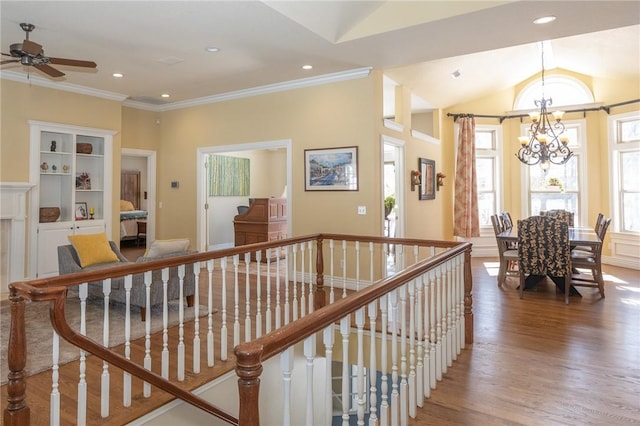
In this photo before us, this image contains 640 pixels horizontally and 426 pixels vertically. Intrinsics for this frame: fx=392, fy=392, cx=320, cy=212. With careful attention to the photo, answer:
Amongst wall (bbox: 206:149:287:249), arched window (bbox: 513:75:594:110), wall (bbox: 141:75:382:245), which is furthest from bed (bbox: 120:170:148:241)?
arched window (bbox: 513:75:594:110)

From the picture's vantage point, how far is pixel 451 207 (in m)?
8.34

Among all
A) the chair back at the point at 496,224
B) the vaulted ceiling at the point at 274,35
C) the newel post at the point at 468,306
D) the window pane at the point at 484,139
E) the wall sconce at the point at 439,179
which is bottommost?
the newel post at the point at 468,306

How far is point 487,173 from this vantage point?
8383mm

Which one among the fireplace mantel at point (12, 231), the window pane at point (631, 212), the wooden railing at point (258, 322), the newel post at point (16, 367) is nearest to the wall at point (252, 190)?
the fireplace mantel at point (12, 231)

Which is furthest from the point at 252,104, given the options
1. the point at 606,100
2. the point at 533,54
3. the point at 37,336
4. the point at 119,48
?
the point at 606,100

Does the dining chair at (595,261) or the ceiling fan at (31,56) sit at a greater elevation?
the ceiling fan at (31,56)

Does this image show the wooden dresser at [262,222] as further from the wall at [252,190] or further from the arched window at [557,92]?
the arched window at [557,92]

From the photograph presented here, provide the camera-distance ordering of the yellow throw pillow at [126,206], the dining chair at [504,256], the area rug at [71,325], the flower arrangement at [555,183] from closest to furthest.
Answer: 1. the area rug at [71,325]
2. the dining chair at [504,256]
3. the flower arrangement at [555,183]
4. the yellow throw pillow at [126,206]

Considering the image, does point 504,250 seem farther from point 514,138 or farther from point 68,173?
point 68,173

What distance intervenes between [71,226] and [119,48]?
118 inches

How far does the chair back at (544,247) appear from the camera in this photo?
15.5 ft

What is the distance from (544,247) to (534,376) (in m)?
2.42

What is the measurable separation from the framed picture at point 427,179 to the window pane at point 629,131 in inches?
132

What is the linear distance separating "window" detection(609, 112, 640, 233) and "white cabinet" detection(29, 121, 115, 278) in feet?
29.1
